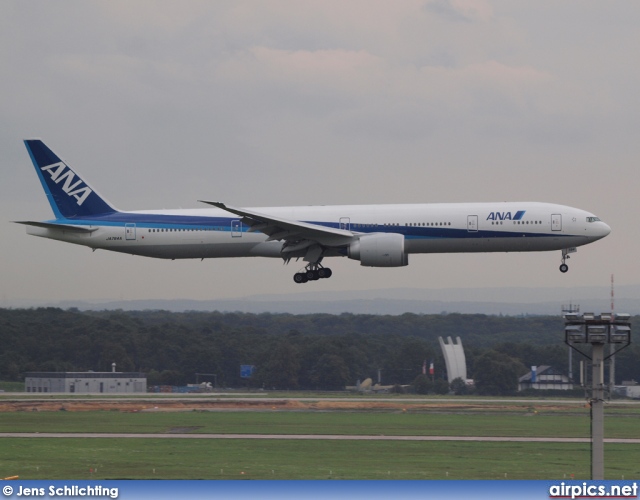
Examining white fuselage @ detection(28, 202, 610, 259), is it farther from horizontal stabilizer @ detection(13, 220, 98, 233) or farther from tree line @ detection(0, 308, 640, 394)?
tree line @ detection(0, 308, 640, 394)

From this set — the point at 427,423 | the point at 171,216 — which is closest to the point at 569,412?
the point at 427,423

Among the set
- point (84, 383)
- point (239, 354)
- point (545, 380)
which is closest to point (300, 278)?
point (84, 383)

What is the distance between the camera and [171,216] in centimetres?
6125

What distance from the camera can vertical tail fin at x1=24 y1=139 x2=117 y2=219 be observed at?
64750 mm

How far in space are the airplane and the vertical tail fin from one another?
164 mm

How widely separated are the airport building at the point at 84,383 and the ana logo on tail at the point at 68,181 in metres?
38.8

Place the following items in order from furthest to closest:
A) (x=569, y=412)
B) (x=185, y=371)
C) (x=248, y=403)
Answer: (x=185, y=371)
(x=248, y=403)
(x=569, y=412)

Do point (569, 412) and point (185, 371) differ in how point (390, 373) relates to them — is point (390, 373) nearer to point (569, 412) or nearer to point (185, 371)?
point (185, 371)

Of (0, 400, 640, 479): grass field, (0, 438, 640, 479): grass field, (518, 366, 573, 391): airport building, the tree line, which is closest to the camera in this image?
(0, 438, 640, 479): grass field

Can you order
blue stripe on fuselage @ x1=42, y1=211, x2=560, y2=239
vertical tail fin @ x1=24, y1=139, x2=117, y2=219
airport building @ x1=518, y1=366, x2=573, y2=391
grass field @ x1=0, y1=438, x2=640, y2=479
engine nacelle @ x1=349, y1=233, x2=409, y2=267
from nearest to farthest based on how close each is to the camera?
grass field @ x1=0, y1=438, x2=640, y2=479, engine nacelle @ x1=349, y1=233, x2=409, y2=267, blue stripe on fuselage @ x1=42, y1=211, x2=560, y2=239, vertical tail fin @ x1=24, y1=139, x2=117, y2=219, airport building @ x1=518, y1=366, x2=573, y2=391

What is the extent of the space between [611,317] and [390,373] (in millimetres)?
82366

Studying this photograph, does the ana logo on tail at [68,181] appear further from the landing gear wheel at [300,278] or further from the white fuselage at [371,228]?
the landing gear wheel at [300,278]

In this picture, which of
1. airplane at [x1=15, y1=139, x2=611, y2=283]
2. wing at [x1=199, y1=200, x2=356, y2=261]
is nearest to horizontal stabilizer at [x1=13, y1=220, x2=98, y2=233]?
airplane at [x1=15, y1=139, x2=611, y2=283]

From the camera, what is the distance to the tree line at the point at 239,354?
115500 millimetres
